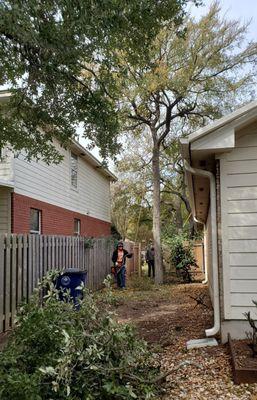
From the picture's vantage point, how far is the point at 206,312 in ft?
29.1

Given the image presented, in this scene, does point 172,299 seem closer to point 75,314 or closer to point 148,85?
point 75,314

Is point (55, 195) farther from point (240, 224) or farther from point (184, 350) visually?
point (184, 350)

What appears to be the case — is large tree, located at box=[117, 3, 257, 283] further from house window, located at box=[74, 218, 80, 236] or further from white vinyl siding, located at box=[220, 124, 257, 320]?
white vinyl siding, located at box=[220, 124, 257, 320]

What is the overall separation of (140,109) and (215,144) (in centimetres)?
1381

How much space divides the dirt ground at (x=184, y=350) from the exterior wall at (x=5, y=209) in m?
3.94

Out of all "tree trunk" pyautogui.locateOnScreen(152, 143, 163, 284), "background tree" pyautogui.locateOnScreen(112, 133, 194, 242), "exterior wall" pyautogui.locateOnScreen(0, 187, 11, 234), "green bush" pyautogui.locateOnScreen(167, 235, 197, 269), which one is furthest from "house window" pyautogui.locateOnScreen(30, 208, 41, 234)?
"background tree" pyautogui.locateOnScreen(112, 133, 194, 242)

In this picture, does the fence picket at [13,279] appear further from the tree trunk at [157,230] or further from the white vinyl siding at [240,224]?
the tree trunk at [157,230]

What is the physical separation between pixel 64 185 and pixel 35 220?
314cm

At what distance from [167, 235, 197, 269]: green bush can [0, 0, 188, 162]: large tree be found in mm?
10184

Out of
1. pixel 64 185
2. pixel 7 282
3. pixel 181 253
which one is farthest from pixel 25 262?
pixel 181 253

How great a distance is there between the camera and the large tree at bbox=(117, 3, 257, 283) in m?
17.5

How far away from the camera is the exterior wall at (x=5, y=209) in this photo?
11.5 m

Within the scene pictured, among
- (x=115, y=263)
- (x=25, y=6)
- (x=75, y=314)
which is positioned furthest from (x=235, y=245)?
(x=115, y=263)

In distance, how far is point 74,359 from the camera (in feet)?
12.4
